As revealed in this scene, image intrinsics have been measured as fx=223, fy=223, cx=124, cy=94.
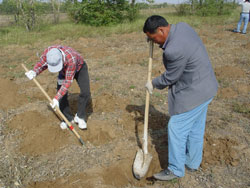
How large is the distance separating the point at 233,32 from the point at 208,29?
1.46 metres

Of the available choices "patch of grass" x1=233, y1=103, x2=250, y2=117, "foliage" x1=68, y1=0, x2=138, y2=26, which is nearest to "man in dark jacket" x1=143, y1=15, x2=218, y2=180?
"patch of grass" x1=233, y1=103, x2=250, y2=117

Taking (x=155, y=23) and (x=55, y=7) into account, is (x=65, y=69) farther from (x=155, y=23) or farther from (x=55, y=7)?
(x=55, y=7)

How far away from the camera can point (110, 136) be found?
368 cm

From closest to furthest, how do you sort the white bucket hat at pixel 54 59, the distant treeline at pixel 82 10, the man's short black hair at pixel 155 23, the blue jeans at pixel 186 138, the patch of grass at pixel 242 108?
1. the man's short black hair at pixel 155 23
2. the blue jeans at pixel 186 138
3. the white bucket hat at pixel 54 59
4. the patch of grass at pixel 242 108
5. the distant treeline at pixel 82 10

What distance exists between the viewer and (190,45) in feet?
7.01

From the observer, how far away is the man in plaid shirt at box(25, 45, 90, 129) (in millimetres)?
2850

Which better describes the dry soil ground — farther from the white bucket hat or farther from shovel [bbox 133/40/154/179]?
the white bucket hat

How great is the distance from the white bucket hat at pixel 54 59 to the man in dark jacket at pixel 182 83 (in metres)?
1.17

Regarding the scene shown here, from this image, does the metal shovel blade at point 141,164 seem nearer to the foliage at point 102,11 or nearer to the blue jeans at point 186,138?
the blue jeans at point 186,138

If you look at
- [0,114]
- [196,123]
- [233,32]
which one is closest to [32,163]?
[0,114]

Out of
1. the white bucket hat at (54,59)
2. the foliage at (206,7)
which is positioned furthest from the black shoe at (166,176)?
the foliage at (206,7)

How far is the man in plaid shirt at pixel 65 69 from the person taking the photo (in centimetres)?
285

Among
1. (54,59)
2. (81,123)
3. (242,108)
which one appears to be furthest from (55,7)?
(242,108)

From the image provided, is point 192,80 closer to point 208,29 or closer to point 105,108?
point 105,108
